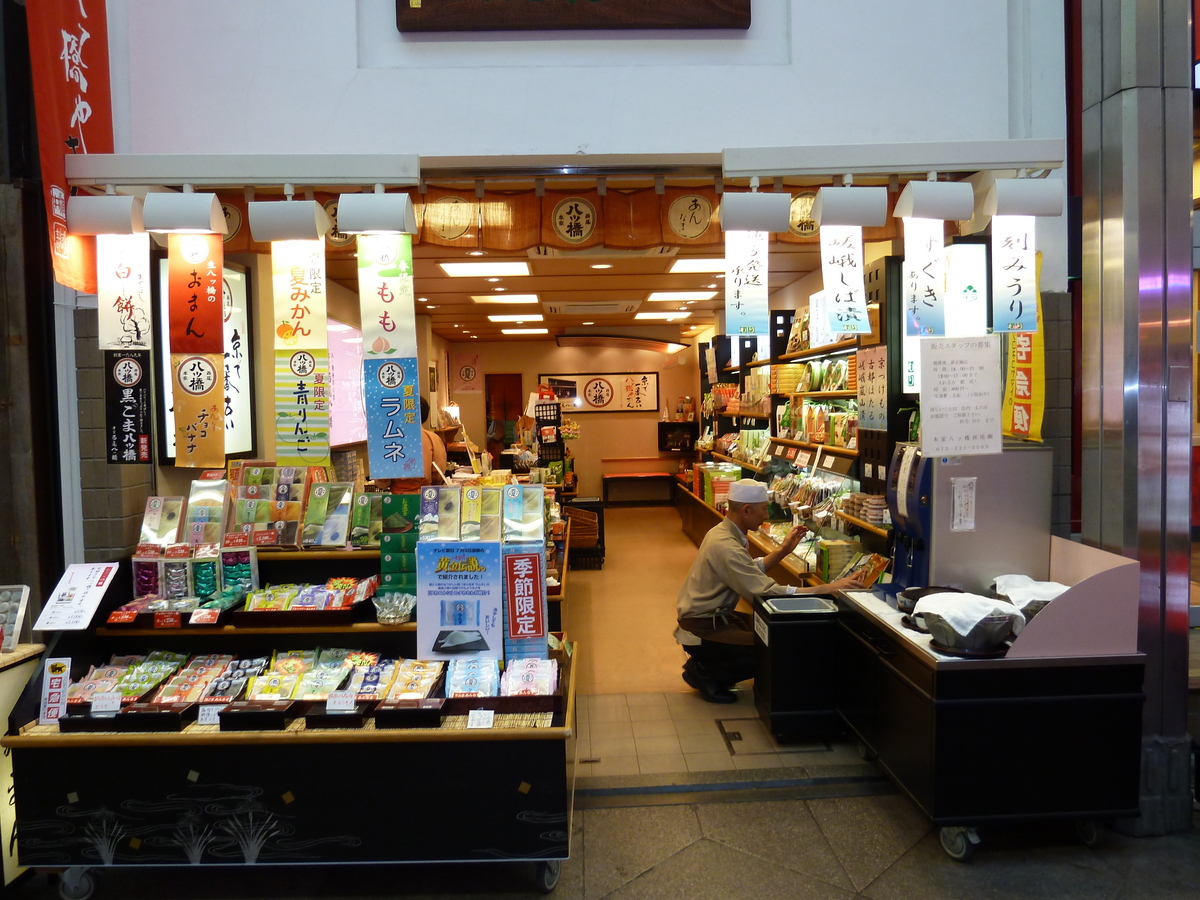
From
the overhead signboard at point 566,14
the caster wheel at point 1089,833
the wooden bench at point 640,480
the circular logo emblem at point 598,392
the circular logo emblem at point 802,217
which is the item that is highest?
the overhead signboard at point 566,14

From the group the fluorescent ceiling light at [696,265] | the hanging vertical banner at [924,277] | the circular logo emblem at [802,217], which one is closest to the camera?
the hanging vertical banner at [924,277]

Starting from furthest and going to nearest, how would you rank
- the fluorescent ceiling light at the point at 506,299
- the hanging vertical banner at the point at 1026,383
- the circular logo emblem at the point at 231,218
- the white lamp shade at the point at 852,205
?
the fluorescent ceiling light at the point at 506,299, the circular logo emblem at the point at 231,218, the hanging vertical banner at the point at 1026,383, the white lamp shade at the point at 852,205

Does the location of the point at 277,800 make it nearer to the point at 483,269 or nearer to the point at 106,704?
the point at 106,704

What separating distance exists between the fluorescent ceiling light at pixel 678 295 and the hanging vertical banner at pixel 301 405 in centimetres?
559

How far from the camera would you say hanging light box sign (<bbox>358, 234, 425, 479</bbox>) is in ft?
10.7

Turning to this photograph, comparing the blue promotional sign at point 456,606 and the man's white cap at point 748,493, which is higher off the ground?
the man's white cap at point 748,493

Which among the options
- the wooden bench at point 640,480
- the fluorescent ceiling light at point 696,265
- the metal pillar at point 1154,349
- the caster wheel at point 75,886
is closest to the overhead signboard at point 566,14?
the metal pillar at point 1154,349

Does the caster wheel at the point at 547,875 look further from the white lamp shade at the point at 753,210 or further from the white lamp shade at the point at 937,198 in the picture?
the white lamp shade at the point at 937,198

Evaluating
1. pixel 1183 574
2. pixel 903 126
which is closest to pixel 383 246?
pixel 903 126

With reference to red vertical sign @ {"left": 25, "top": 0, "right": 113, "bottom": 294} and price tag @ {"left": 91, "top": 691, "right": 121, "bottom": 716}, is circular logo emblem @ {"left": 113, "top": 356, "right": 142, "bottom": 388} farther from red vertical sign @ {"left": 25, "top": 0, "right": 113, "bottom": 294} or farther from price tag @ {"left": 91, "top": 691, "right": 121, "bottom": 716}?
price tag @ {"left": 91, "top": 691, "right": 121, "bottom": 716}

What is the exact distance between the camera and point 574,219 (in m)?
4.05

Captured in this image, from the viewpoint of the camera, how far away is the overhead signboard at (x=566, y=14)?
3.44 metres

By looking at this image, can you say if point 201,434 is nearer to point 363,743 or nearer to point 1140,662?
point 363,743

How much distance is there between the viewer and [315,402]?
135 inches
